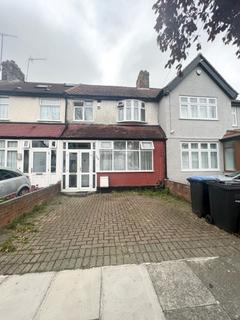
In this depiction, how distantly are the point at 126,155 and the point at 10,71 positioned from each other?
13.2 meters

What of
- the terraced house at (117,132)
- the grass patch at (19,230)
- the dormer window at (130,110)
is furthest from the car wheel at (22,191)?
the dormer window at (130,110)

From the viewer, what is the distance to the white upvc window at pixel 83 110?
14.2 m

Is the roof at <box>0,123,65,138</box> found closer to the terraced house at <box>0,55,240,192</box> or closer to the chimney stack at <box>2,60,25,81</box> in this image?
the terraced house at <box>0,55,240,192</box>

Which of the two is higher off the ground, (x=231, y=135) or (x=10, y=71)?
(x=10, y=71)

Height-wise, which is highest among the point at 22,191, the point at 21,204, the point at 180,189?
the point at 22,191

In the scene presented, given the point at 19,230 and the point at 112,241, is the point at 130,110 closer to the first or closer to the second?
the point at 19,230

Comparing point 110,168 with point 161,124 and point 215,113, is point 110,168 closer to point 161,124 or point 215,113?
point 161,124

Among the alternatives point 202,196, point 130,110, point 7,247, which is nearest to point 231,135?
point 130,110

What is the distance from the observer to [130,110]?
14.4 m

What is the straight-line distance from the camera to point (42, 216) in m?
7.14

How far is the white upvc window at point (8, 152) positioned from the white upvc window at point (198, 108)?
10.6 metres

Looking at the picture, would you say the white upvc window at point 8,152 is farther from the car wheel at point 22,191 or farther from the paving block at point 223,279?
the paving block at point 223,279

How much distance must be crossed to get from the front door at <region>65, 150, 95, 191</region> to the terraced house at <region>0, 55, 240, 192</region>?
52 millimetres

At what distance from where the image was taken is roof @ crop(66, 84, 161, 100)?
14.2 meters
